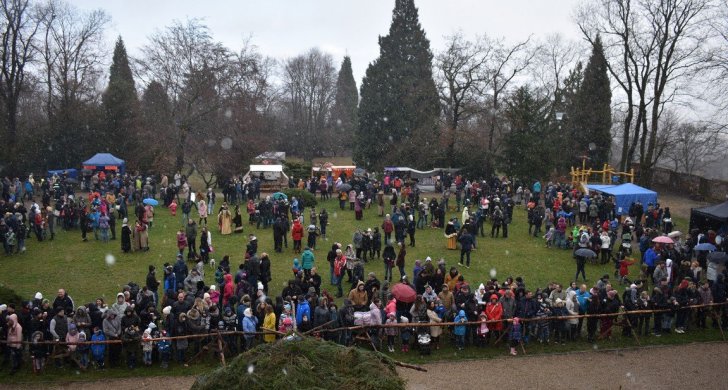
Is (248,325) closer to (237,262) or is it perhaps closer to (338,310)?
(338,310)

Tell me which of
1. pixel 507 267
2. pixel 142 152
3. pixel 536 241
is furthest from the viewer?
pixel 142 152

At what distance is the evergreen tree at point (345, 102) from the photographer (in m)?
70.2

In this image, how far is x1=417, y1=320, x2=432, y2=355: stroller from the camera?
12.4m

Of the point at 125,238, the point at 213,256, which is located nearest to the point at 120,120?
the point at 125,238

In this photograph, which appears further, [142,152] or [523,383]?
[142,152]

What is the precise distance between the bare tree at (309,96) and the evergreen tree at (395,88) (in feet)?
50.9

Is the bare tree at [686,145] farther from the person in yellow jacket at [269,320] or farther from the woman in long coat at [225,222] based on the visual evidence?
the person in yellow jacket at [269,320]

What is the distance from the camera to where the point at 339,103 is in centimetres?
7462

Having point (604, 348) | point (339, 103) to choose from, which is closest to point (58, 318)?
point (604, 348)

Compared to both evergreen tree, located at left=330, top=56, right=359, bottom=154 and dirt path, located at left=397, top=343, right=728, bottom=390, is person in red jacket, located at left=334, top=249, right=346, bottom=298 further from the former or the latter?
evergreen tree, located at left=330, top=56, right=359, bottom=154

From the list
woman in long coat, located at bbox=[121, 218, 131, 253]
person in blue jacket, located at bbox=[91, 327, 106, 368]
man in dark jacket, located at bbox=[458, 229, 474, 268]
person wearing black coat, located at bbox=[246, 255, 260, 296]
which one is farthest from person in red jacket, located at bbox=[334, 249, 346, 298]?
woman in long coat, located at bbox=[121, 218, 131, 253]

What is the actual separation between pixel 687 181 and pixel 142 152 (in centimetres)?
3621

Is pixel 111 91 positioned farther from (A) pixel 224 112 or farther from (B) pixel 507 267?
(B) pixel 507 267

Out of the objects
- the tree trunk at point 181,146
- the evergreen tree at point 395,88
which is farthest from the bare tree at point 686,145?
the tree trunk at point 181,146
